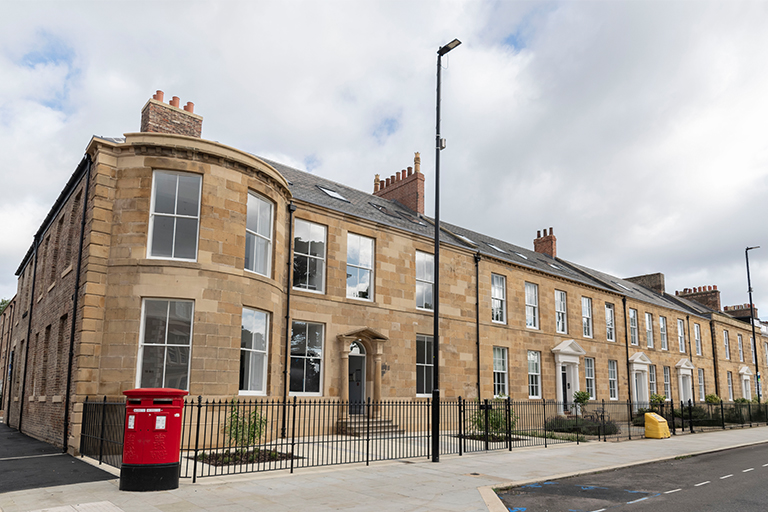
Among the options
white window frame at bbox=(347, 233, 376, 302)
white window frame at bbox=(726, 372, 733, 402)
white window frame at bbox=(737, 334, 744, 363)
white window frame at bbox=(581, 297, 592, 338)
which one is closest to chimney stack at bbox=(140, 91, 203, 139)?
white window frame at bbox=(347, 233, 376, 302)

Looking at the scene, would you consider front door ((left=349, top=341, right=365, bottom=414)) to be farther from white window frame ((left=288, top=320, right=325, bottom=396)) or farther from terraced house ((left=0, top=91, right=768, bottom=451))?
white window frame ((left=288, top=320, right=325, bottom=396))

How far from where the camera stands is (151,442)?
29.7 feet

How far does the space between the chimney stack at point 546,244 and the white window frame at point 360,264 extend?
785 inches

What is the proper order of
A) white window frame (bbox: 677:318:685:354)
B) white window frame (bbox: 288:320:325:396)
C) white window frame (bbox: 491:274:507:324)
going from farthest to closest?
white window frame (bbox: 677:318:685:354) < white window frame (bbox: 491:274:507:324) < white window frame (bbox: 288:320:325:396)

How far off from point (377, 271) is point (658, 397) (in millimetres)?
20505

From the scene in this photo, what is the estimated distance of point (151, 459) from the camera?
9039 mm

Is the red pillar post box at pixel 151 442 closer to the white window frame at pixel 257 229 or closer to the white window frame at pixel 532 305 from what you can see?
the white window frame at pixel 257 229

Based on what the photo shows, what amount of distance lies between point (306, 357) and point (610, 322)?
21842 mm

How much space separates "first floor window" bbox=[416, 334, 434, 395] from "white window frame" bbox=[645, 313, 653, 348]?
20.0 m

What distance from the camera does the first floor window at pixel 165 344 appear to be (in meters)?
13.6

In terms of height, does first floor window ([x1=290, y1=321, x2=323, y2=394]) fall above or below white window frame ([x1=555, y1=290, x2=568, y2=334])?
below

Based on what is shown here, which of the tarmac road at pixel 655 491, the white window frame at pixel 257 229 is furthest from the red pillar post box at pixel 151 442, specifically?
the white window frame at pixel 257 229

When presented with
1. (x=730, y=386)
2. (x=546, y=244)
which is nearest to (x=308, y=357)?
(x=546, y=244)

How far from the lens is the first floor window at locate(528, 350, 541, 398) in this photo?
26297mm
